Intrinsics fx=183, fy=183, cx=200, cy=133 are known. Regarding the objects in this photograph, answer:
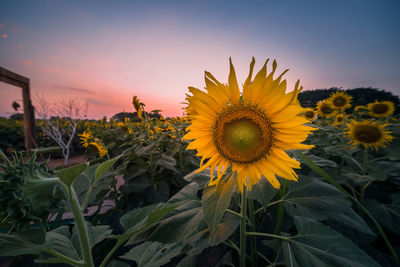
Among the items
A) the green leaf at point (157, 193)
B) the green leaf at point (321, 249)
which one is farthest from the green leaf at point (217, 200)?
the green leaf at point (157, 193)

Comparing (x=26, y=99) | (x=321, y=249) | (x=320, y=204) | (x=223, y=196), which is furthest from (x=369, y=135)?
(x=26, y=99)

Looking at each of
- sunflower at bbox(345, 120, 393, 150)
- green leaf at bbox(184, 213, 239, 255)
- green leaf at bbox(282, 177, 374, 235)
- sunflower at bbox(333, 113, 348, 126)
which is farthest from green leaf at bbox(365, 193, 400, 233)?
sunflower at bbox(333, 113, 348, 126)

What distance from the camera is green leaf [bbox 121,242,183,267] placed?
896 mm

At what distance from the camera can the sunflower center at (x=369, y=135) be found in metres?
2.14

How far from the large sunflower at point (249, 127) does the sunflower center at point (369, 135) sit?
183cm

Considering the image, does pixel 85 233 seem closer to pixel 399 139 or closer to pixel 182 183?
pixel 182 183

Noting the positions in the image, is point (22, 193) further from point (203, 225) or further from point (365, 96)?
point (365, 96)

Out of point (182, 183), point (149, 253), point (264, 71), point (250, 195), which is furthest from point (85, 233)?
point (182, 183)

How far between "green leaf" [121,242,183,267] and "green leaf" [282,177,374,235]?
2.28ft

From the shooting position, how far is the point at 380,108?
3.79 m

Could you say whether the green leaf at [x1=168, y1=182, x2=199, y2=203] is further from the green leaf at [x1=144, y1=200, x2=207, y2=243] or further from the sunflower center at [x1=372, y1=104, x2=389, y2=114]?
the sunflower center at [x1=372, y1=104, x2=389, y2=114]

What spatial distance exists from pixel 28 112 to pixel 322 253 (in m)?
7.77

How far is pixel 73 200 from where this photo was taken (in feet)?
2.23

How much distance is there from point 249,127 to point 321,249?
672 millimetres
